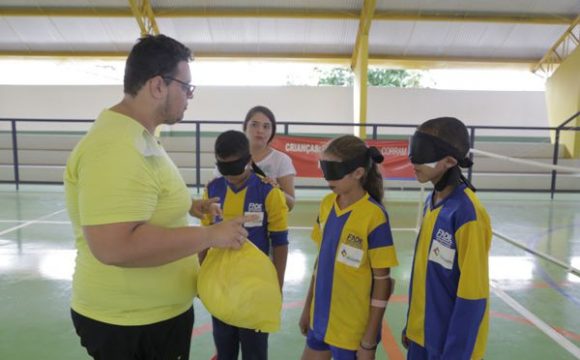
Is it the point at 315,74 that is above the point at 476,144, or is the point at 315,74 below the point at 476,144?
above

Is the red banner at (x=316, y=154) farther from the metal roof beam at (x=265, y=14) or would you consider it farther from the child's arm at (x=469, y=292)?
the child's arm at (x=469, y=292)

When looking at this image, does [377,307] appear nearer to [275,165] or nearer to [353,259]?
[353,259]

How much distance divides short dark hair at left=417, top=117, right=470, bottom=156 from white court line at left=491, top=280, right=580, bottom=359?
1.87 metres

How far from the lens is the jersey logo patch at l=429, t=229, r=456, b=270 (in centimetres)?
139

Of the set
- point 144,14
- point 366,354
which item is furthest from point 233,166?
point 144,14

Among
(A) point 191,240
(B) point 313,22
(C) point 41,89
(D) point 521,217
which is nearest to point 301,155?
(D) point 521,217

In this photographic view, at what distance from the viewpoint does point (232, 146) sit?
1.82 metres

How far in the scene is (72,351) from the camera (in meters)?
2.48

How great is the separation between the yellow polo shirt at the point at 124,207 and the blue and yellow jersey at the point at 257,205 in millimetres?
627

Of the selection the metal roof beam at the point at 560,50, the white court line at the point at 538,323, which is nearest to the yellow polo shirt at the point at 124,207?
the white court line at the point at 538,323

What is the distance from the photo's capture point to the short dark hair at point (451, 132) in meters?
1.47

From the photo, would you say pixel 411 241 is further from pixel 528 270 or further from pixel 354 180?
pixel 354 180

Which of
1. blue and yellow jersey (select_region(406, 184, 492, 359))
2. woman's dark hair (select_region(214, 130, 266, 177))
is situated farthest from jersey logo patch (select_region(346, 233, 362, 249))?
woman's dark hair (select_region(214, 130, 266, 177))

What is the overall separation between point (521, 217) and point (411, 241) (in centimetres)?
276
